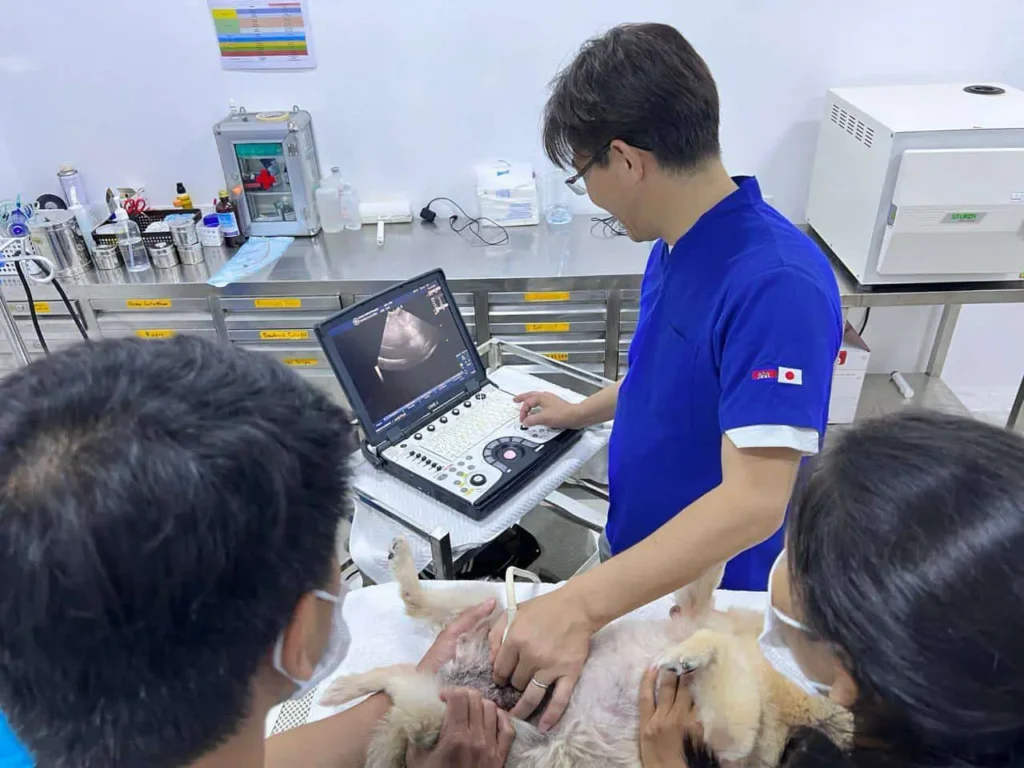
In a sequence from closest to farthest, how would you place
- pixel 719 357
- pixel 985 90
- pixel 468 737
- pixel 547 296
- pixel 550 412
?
1. pixel 468 737
2. pixel 719 357
3. pixel 550 412
4. pixel 985 90
5. pixel 547 296

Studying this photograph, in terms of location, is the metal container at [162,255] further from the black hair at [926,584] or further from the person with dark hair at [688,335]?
the black hair at [926,584]

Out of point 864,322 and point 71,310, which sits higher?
point 71,310

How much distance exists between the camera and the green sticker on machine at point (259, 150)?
8.14 feet

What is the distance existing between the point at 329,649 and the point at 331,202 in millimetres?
2206

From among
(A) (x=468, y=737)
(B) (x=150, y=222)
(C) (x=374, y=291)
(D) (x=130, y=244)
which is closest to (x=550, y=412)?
(A) (x=468, y=737)

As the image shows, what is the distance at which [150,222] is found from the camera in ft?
8.49

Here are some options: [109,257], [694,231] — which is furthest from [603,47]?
[109,257]

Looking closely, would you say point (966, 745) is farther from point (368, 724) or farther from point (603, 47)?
point (603, 47)

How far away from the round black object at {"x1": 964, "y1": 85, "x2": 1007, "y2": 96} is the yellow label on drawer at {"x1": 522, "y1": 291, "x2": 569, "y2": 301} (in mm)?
1376

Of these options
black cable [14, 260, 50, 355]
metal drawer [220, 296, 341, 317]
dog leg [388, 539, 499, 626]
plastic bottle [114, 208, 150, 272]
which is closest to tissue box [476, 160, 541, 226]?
metal drawer [220, 296, 341, 317]

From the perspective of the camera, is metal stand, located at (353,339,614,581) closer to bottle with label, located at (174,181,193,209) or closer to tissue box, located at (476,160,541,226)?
tissue box, located at (476,160,541,226)

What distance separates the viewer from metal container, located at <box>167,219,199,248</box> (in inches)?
97.0

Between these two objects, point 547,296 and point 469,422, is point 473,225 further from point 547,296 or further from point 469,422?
point 469,422

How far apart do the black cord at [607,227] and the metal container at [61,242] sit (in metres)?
1.77
